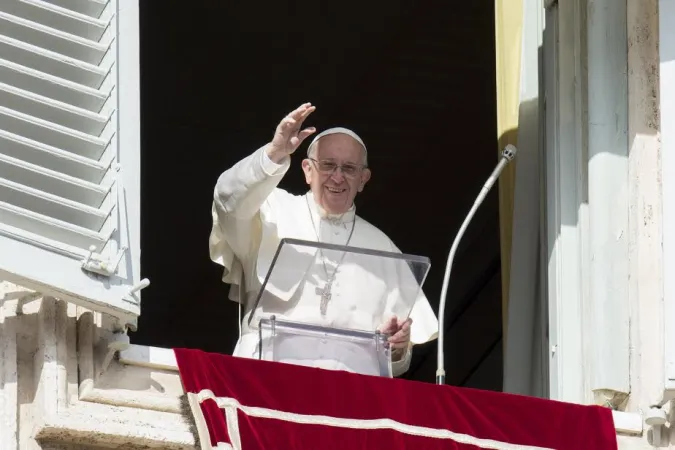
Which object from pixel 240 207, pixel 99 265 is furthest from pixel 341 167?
pixel 99 265

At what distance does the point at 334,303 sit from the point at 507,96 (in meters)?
1.21

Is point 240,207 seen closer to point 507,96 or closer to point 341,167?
point 341,167

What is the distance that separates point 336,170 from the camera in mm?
6875

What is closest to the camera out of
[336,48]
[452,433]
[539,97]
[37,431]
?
[37,431]

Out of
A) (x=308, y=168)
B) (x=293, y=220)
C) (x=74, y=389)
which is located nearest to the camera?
(x=74, y=389)

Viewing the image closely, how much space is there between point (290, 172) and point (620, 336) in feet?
14.3

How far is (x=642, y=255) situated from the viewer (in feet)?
20.9

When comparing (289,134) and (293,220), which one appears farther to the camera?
(293,220)

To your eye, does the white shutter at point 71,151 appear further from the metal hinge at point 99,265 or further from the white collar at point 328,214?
the white collar at point 328,214

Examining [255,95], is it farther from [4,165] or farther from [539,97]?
[4,165]

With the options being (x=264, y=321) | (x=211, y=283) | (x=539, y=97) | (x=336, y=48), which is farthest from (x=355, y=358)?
(x=211, y=283)

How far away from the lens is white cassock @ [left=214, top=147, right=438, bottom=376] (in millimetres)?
6340

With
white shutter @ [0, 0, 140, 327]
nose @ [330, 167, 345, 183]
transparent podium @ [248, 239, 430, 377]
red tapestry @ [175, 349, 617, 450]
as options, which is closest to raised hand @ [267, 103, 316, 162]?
transparent podium @ [248, 239, 430, 377]

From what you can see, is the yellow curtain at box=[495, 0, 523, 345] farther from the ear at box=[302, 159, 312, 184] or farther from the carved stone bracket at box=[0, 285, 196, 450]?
the carved stone bracket at box=[0, 285, 196, 450]
